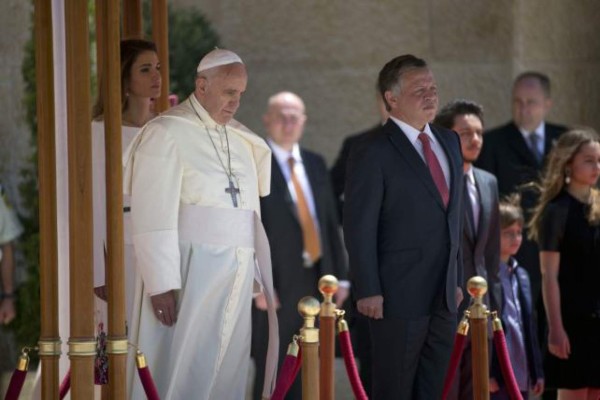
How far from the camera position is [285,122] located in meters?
10.9

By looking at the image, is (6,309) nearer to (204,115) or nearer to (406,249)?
(204,115)

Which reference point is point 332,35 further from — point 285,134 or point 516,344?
point 516,344

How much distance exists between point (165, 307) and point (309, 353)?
34.0 inches

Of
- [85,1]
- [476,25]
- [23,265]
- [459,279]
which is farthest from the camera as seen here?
[476,25]


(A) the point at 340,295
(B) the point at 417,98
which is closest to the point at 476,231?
(B) the point at 417,98

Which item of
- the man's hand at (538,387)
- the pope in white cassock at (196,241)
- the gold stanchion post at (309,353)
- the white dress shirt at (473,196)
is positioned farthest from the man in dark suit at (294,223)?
the gold stanchion post at (309,353)

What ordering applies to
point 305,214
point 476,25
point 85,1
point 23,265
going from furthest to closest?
point 476,25
point 23,265
point 305,214
point 85,1

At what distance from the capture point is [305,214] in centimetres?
1083

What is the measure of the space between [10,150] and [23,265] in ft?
2.76

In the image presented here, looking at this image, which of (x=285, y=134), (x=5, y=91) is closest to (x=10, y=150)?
(x=5, y=91)

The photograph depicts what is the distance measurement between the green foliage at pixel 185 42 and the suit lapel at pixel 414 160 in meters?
3.77

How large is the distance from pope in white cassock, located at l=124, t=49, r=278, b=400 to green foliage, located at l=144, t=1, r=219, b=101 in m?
3.95

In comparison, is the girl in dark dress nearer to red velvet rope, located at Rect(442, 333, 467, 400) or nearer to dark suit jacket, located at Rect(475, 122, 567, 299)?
dark suit jacket, located at Rect(475, 122, 567, 299)

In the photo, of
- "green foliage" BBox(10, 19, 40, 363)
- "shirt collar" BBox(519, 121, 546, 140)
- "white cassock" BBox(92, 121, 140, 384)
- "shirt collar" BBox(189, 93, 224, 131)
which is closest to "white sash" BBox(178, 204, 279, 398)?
"shirt collar" BBox(189, 93, 224, 131)
